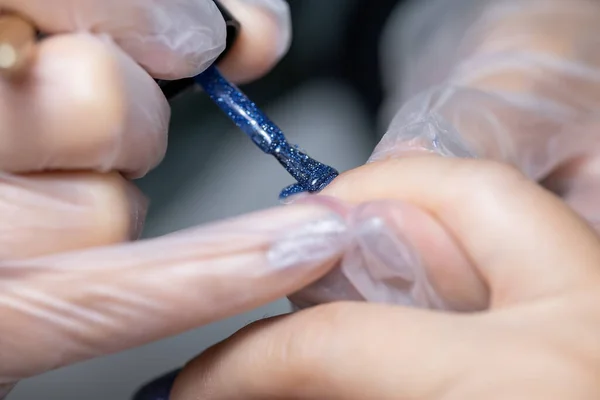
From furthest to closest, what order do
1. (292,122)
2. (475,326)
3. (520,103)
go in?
(292,122) → (520,103) → (475,326)

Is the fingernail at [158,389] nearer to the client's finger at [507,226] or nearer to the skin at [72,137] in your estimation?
the skin at [72,137]

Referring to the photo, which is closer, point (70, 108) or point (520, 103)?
point (70, 108)

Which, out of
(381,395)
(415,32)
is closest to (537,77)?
(415,32)

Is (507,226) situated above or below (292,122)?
above

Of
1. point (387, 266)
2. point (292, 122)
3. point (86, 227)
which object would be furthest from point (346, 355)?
point (292, 122)

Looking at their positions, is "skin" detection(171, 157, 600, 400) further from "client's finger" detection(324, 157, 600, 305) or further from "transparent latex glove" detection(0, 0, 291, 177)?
"transparent latex glove" detection(0, 0, 291, 177)

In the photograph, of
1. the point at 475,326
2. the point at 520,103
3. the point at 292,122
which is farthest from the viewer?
the point at 292,122

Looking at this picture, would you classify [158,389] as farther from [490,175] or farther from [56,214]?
[490,175]

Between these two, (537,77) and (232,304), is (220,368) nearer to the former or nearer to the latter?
(232,304)

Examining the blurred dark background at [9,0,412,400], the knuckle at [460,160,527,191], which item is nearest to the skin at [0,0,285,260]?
the knuckle at [460,160,527,191]
